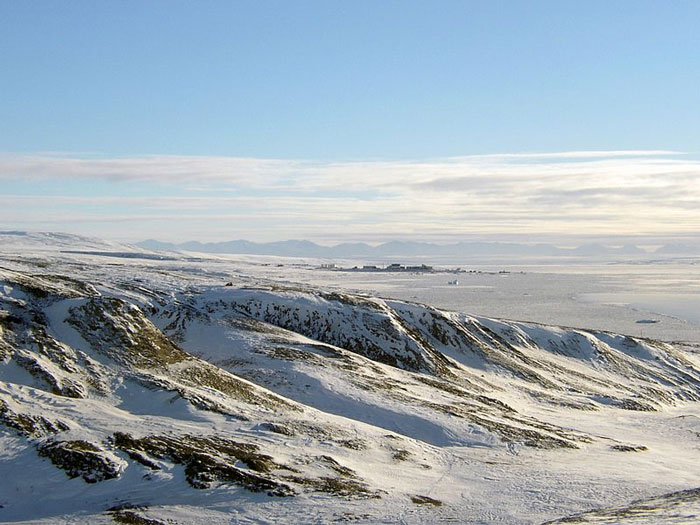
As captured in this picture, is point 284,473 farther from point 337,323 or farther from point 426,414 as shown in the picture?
point 337,323

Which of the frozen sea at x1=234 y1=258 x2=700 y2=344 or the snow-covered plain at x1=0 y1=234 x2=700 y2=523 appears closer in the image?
the snow-covered plain at x1=0 y1=234 x2=700 y2=523

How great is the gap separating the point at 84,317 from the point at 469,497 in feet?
88.0

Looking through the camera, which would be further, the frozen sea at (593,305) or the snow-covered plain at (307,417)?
the frozen sea at (593,305)

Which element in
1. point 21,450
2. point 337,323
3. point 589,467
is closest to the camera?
point 21,450

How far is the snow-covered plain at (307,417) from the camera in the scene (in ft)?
85.3

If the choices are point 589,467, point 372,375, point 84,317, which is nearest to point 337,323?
point 372,375

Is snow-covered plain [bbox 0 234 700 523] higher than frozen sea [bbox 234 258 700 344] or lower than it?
lower

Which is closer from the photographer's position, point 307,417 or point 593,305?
point 307,417

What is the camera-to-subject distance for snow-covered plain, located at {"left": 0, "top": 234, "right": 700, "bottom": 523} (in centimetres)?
2600

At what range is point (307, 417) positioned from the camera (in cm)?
3678

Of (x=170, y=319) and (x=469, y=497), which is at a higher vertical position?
(x=170, y=319)

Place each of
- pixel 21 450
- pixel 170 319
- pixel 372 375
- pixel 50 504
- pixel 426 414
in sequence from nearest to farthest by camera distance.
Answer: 1. pixel 50 504
2. pixel 21 450
3. pixel 426 414
4. pixel 372 375
5. pixel 170 319

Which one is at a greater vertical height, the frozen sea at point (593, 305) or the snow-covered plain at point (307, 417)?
the frozen sea at point (593, 305)

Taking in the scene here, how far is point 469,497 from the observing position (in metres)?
28.7
